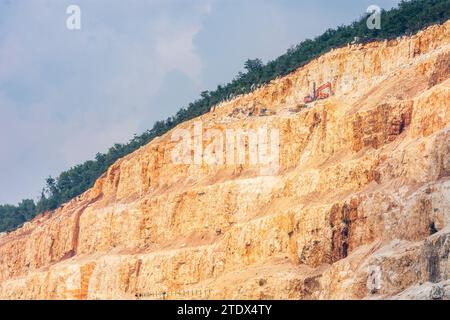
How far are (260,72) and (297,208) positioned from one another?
39.7m

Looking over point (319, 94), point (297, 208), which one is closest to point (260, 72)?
point (319, 94)

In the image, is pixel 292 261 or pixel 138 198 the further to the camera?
pixel 138 198

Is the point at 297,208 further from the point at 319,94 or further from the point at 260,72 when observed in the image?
the point at 260,72

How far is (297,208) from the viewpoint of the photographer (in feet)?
315

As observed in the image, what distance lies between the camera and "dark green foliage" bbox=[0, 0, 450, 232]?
116 m

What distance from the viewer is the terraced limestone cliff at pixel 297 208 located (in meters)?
86.0

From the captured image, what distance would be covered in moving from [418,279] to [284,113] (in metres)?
32.8

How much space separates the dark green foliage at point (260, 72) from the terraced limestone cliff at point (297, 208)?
3.28m

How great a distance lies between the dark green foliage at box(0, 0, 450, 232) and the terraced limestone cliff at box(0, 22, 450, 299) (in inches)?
129
